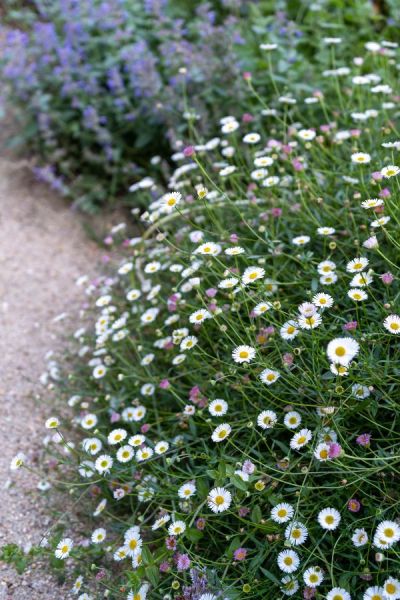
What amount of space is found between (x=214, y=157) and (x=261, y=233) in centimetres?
93

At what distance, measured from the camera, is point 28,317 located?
9.78 ft

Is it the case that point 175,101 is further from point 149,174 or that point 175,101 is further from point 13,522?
point 13,522

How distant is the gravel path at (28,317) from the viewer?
2.12 metres

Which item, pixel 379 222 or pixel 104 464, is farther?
pixel 104 464

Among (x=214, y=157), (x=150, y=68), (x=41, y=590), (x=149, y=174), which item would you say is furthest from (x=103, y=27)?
(x=41, y=590)

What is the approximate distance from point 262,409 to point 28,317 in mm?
1448

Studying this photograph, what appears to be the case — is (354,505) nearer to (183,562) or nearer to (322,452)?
(322,452)

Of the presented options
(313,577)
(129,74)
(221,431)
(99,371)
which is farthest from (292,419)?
(129,74)

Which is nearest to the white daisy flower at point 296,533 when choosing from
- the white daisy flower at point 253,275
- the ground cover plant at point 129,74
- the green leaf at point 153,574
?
the green leaf at point 153,574

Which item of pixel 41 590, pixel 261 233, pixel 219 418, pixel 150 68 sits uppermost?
pixel 150 68

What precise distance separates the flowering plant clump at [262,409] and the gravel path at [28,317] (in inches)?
6.3

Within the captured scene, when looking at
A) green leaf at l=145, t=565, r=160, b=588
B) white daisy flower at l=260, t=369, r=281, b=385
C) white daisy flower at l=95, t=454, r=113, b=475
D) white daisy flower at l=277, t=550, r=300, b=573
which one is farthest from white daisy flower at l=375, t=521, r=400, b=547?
white daisy flower at l=95, t=454, r=113, b=475

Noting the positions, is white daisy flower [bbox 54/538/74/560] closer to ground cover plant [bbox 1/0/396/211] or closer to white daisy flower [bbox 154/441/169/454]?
white daisy flower [bbox 154/441/169/454]

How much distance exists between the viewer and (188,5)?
3939 mm
